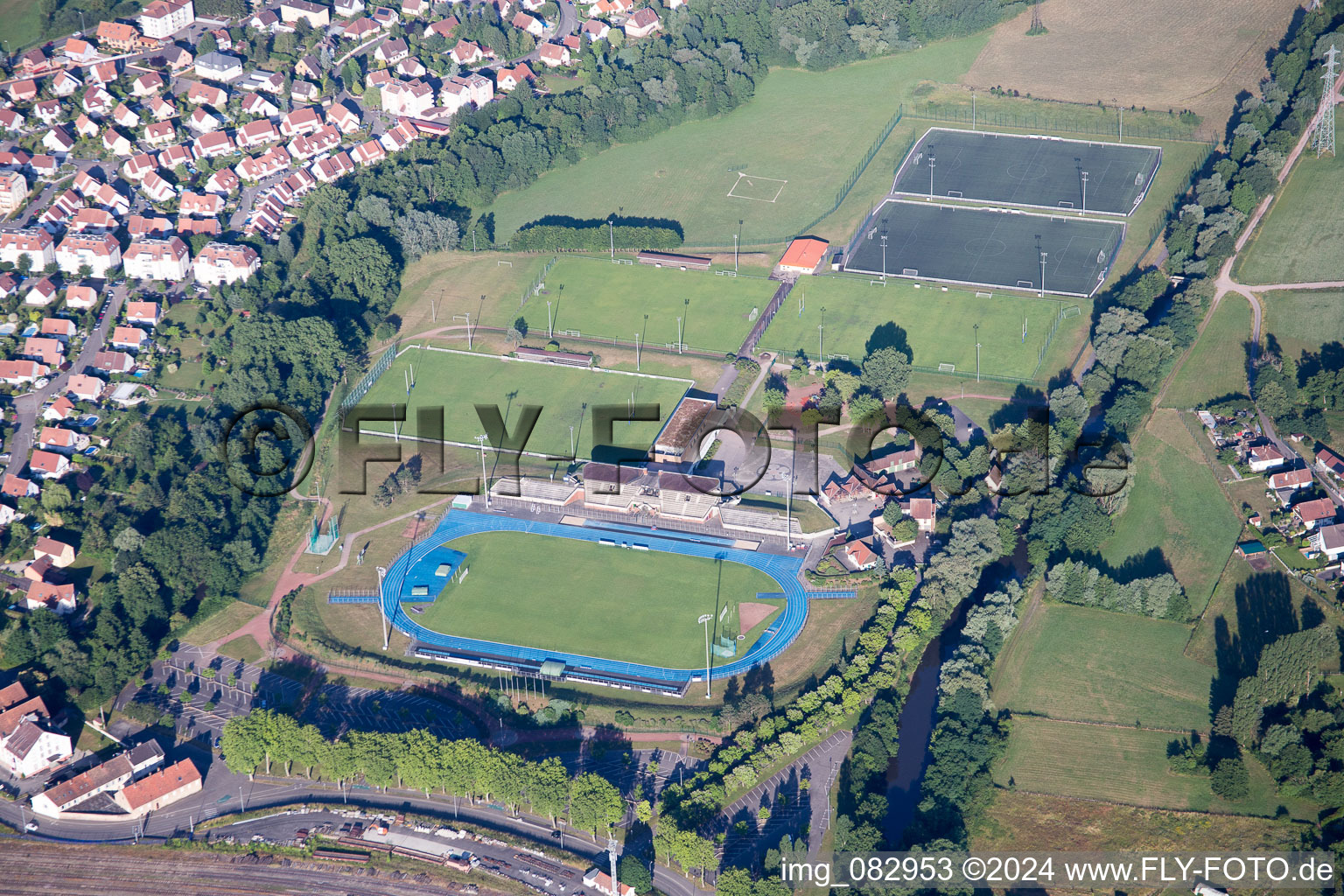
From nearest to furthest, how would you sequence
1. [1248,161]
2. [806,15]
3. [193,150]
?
[1248,161] < [193,150] < [806,15]

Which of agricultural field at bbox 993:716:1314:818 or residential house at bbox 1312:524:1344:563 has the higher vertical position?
residential house at bbox 1312:524:1344:563

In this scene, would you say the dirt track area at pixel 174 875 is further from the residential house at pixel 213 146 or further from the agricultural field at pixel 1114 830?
the residential house at pixel 213 146

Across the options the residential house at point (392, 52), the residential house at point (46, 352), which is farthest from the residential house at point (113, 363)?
the residential house at point (392, 52)

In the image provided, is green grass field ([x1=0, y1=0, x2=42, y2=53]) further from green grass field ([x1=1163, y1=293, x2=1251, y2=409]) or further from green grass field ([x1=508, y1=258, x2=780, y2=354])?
green grass field ([x1=1163, y1=293, x2=1251, y2=409])

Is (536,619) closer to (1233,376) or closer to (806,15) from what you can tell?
(1233,376)

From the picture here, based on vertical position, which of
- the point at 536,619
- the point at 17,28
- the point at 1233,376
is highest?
the point at 17,28

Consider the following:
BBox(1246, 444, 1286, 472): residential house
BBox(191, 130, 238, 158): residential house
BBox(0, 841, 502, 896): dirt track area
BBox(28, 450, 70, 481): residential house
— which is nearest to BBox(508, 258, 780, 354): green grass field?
BBox(28, 450, 70, 481): residential house

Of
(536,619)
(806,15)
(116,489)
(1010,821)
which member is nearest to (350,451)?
(116,489)
